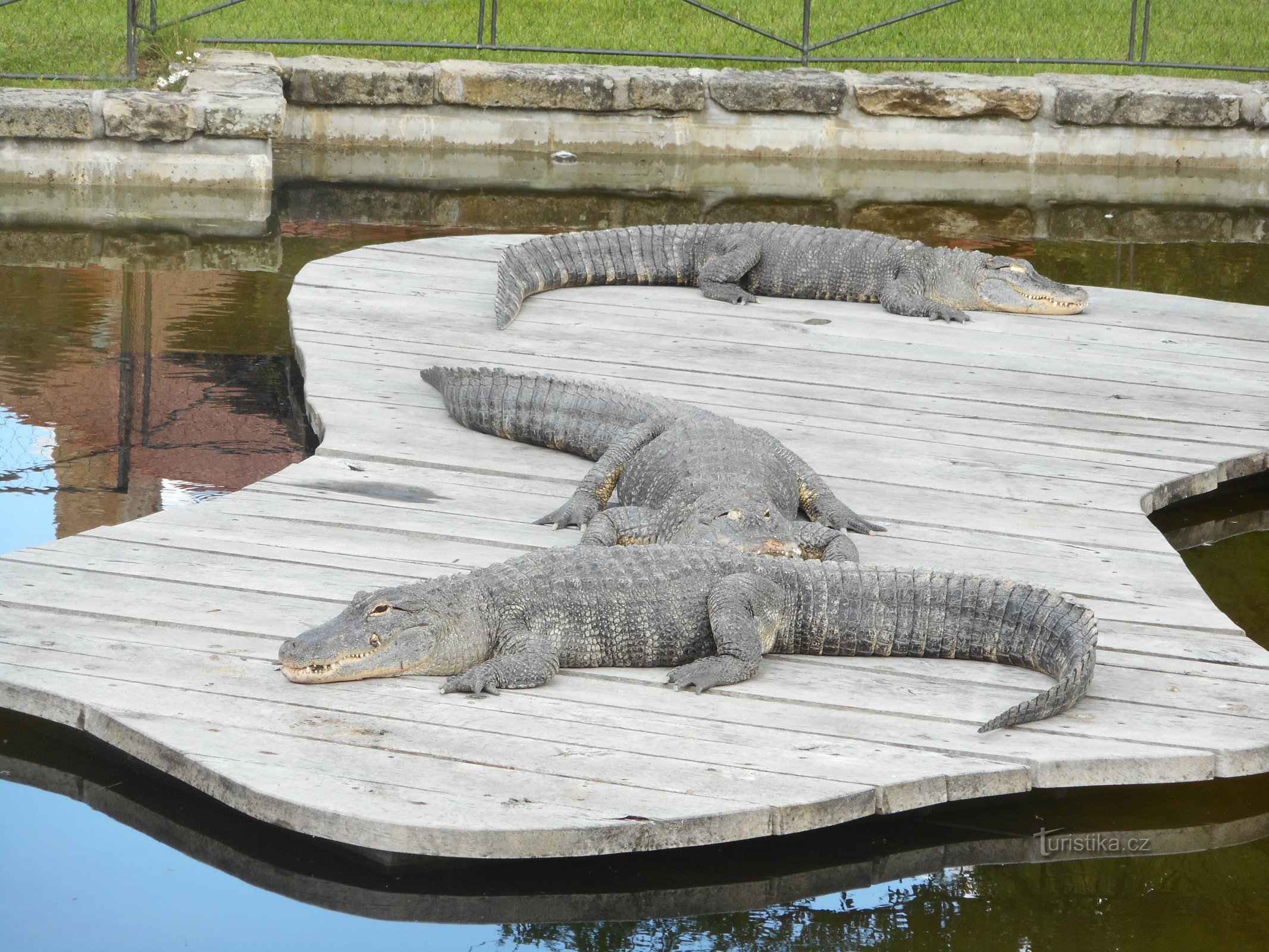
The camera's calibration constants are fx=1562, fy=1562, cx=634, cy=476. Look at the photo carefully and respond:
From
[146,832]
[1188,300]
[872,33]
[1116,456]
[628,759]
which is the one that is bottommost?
[146,832]

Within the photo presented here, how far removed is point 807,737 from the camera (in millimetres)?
3256

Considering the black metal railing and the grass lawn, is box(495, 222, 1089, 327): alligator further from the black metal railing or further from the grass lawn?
the grass lawn

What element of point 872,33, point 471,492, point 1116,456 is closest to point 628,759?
point 471,492

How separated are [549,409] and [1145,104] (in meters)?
7.66

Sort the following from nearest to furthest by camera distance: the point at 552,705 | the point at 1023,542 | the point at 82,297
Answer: the point at 552,705 < the point at 1023,542 < the point at 82,297

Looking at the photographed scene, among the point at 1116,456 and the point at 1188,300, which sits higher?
the point at 1188,300

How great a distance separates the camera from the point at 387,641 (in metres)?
3.43

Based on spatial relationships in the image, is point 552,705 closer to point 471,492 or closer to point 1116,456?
point 471,492

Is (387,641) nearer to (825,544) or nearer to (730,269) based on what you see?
(825,544)

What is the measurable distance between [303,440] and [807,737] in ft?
9.68

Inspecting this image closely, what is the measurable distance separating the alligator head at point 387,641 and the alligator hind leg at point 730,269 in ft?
12.2

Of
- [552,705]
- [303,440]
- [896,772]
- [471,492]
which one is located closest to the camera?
[896,772]

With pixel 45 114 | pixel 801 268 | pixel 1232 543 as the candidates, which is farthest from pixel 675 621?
pixel 45 114

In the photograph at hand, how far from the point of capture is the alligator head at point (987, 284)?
23.2ft
